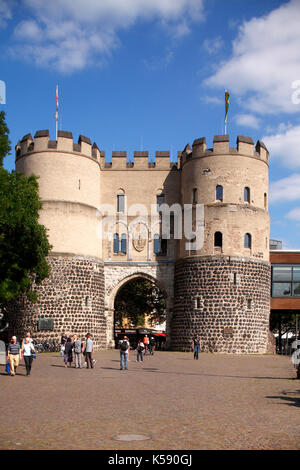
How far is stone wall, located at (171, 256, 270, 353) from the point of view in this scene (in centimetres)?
3928

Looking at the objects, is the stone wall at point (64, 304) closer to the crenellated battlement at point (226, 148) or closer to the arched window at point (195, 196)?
the arched window at point (195, 196)

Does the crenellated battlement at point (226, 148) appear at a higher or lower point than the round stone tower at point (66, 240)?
higher

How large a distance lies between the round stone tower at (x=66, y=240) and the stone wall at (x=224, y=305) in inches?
243

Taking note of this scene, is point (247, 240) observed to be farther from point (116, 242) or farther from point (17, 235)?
point (17, 235)

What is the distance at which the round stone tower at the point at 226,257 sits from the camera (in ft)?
129

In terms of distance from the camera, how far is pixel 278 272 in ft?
144

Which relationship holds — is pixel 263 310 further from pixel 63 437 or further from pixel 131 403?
pixel 63 437

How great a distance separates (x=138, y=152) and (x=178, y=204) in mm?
4989

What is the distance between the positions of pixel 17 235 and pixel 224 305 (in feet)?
51.5

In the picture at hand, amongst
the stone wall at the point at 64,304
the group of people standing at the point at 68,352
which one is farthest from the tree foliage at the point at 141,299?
the group of people standing at the point at 68,352

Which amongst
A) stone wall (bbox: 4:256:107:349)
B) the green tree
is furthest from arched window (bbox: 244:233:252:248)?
the green tree

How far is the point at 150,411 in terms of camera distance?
1273cm

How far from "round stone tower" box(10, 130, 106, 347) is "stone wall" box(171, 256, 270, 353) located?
6.17 meters

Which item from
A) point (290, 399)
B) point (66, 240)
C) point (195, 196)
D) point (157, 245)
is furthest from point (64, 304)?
point (290, 399)
